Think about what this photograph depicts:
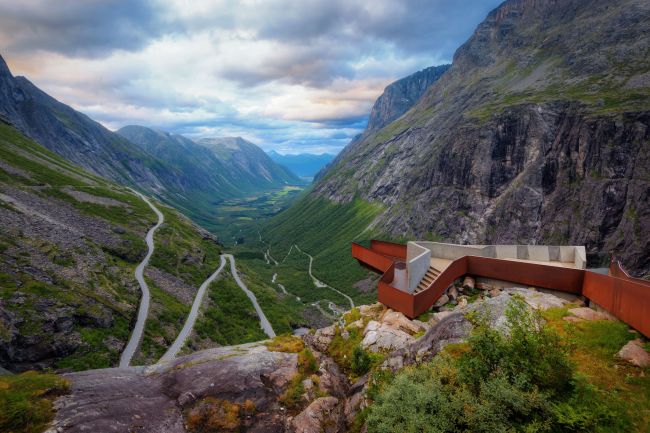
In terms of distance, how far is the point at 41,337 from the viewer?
47469mm

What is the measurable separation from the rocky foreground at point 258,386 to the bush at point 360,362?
0.51 metres

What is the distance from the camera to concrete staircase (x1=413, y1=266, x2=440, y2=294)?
2608 cm

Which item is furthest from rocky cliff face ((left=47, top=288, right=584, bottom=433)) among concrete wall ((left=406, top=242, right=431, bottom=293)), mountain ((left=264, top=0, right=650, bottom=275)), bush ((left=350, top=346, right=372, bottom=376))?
mountain ((left=264, top=0, right=650, bottom=275))

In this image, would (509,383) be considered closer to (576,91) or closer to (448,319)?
(448,319)

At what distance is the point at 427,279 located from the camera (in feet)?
87.7

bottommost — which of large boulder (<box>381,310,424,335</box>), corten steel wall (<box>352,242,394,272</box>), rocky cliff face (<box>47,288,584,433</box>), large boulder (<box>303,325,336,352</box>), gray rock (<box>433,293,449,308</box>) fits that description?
large boulder (<box>303,325,336,352</box>)

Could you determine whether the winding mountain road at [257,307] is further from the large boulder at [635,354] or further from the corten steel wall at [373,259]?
the large boulder at [635,354]

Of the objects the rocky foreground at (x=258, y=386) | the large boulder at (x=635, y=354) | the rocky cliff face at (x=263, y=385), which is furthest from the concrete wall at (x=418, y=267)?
the large boulder at (x=635, y=354)

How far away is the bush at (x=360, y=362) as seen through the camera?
18.2 m

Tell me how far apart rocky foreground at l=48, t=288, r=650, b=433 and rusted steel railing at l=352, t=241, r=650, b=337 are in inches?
37.4

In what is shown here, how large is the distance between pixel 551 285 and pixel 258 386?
18.3 metres

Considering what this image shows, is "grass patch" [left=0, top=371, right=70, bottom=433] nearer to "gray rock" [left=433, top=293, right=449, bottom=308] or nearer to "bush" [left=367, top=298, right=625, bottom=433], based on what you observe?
"bush" [left=367, top=298, right=625, bottom=433]

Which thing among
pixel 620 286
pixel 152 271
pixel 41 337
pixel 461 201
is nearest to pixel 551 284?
pixel 620 286

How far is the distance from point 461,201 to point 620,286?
7730 inches
